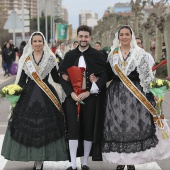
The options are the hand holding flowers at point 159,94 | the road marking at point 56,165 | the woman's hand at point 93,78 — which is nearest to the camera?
the hand holding flowers at point 159,94

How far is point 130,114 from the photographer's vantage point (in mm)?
5969

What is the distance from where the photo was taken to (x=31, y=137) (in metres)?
6.05

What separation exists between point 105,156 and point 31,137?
0.85 metres

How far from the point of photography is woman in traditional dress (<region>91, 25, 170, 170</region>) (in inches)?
234

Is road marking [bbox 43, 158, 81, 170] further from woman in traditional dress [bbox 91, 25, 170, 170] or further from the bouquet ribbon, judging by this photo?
the bouquet ribbon

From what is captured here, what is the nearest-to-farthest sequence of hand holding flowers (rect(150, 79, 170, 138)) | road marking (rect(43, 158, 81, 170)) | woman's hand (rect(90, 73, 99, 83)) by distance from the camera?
hand holding flowers (rect(150, 79, 170, 138)) < woman's hand (rect(90, 73, 99, 83)) < road marking (rect(43, 158, 81, 170))

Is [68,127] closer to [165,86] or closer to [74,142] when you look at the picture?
[74,142]

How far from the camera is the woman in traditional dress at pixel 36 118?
604 cm

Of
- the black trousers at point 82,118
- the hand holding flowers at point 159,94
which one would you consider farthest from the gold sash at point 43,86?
the hand holding flowers at point 159,94

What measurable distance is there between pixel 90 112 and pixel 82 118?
123 mm

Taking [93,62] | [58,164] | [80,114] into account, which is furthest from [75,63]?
[58,164]

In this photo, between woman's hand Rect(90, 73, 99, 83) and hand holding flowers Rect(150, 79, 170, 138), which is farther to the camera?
woman's hand Rect(90, 73, 99, 83)

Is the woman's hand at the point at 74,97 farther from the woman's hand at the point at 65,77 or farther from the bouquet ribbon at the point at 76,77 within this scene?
the woman's hand at the point at 65,77

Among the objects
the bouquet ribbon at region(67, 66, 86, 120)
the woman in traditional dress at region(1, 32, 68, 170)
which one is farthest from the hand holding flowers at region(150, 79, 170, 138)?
the woman in traditional dress at region(1, 32, 68, 170)
